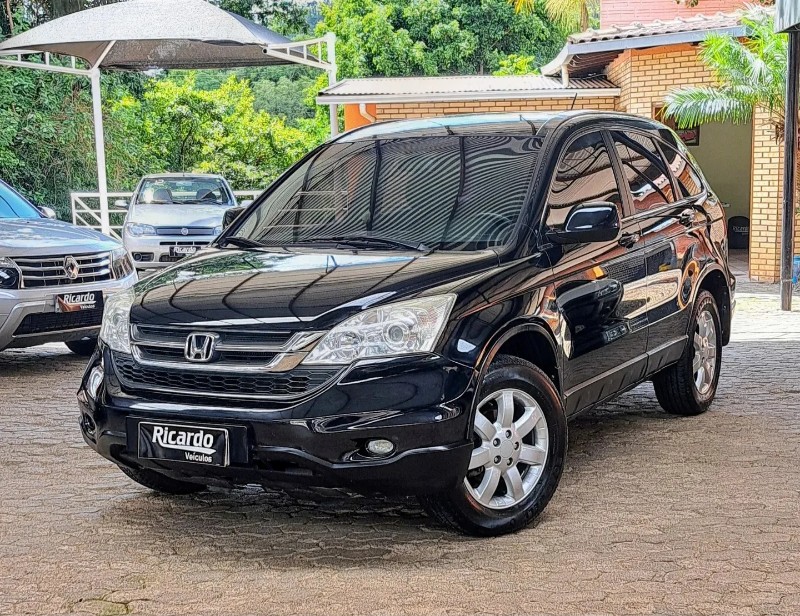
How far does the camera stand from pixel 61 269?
360 inches

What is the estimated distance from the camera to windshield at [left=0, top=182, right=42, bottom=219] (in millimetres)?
10102

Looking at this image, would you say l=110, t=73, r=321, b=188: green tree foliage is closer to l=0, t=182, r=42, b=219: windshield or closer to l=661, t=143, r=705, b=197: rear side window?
l=0, t=182, r=42, b=219: windshield

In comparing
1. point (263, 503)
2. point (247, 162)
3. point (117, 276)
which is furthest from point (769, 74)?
point (247, 162)

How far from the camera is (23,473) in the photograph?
626 centimetres

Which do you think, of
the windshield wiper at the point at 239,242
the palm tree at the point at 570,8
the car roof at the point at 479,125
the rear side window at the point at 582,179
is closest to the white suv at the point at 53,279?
the windshield wiper at the point at 239,242

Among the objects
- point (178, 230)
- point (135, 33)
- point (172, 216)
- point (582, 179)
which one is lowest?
point (178, 230)

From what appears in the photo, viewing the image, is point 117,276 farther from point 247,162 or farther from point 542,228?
point 247,162

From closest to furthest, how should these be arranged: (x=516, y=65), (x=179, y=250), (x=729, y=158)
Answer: (x=179, y=250) → (x=729, y=158) → (x=516, y=65)

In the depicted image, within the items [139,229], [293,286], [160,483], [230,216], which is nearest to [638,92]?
[139,229]

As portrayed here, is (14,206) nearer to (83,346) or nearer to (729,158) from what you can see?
(83,346)

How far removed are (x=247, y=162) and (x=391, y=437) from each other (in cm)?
3495

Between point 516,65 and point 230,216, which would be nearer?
point 230,216

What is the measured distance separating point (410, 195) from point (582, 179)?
893mm

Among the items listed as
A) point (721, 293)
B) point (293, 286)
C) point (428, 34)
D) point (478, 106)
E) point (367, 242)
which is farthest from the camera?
point (428, 34)
